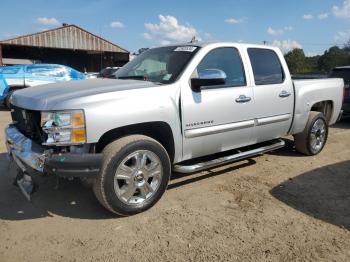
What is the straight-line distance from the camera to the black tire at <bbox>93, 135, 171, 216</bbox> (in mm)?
3391

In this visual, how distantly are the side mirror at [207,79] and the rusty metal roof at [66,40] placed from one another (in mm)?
27959

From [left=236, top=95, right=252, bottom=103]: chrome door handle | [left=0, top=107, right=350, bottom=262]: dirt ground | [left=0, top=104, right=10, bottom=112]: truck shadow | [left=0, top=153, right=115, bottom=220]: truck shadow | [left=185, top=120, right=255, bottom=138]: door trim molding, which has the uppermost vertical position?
[left=236, top=95, right=252, bottom=103]: chrome door handle

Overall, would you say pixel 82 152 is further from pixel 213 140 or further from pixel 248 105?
pixel 248 105

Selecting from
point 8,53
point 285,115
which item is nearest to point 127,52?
point 8,53

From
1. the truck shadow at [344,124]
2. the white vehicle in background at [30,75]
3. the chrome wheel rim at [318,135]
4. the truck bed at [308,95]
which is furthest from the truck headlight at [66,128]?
the white vehicle in background at [30,75]

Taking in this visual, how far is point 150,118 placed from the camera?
3.69m

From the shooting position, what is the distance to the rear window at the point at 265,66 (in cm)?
493

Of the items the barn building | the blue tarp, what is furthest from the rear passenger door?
the barn building

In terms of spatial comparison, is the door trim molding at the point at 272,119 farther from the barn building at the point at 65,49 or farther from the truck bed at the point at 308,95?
the barn building at the point at 65,49

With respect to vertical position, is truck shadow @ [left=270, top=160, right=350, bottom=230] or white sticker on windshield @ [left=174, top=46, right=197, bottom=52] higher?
white sticker on windshield @ [left=174, top=46, right=197, bottom=52]

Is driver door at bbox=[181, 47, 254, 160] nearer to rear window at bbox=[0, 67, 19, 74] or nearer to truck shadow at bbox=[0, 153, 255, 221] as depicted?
truck shadow at bbox=[0, 153, 255, 221]

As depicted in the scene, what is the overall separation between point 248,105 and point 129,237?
2.39 metres

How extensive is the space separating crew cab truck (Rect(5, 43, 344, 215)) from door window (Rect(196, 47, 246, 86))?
0.05ft

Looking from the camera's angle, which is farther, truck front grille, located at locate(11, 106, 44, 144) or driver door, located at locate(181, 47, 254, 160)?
driver door, located at locate(181, 47, 254, 160)
